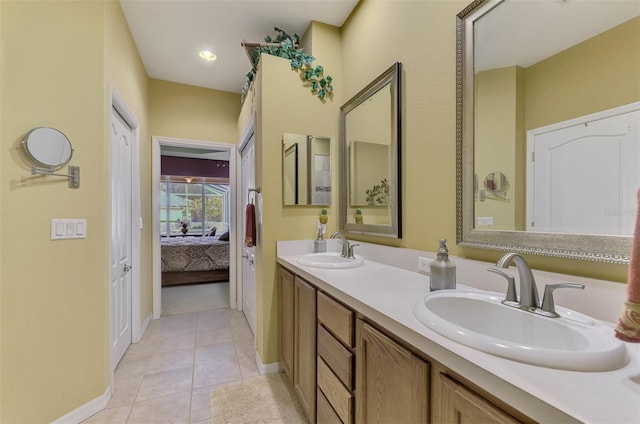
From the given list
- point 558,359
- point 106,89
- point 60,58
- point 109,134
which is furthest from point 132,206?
point 558,359

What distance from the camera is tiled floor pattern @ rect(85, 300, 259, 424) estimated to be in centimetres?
166

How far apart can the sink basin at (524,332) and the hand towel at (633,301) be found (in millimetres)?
50

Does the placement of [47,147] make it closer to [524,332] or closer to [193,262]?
[524,332]

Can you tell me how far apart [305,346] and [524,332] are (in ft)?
3.50

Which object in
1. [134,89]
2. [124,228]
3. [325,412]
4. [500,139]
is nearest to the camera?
[500,139]

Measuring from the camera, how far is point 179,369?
213 centimetres

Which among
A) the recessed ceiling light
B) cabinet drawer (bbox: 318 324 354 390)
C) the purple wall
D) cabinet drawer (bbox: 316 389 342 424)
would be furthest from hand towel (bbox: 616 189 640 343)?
the purple wall

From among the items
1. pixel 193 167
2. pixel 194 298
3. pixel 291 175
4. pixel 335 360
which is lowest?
pixel 194 298

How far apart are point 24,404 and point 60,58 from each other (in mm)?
1815

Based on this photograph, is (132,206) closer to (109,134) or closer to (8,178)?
(109,134)

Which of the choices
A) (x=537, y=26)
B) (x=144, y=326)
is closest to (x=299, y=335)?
(x=537, y=26)

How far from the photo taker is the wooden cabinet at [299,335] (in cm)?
143

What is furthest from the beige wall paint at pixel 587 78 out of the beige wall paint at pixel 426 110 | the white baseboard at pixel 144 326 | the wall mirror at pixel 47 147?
the white baseboard at pixel 144 326

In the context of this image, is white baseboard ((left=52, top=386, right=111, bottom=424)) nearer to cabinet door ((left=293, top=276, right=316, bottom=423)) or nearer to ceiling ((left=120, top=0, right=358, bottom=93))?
cabinet door ((left=293, top=276, right=316, bottom=423))
